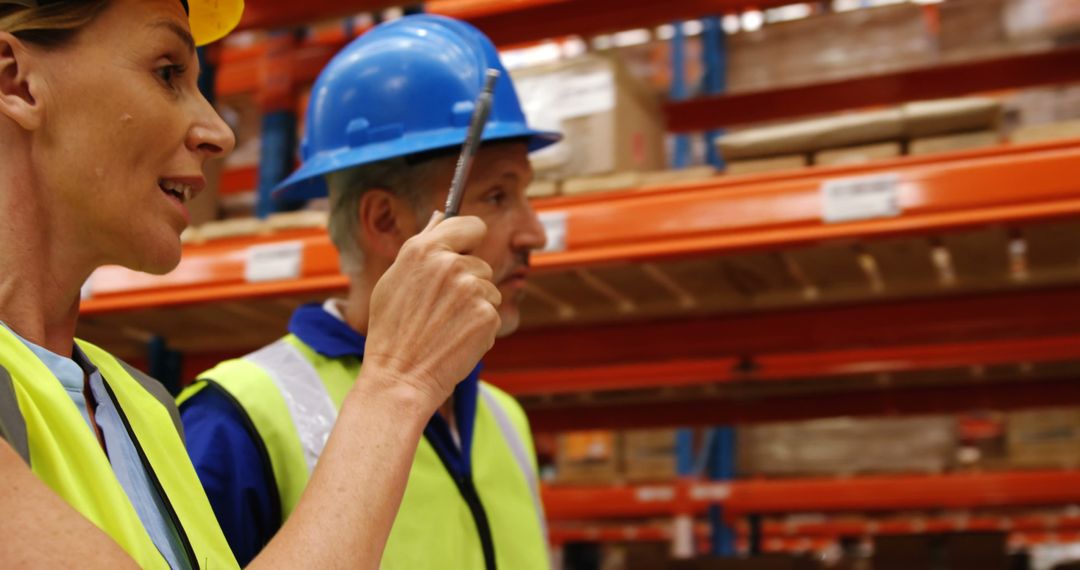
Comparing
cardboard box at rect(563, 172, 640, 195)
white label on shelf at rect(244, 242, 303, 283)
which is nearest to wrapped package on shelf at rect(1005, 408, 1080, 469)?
cardboard box at rect(563, 172, 640, 195)

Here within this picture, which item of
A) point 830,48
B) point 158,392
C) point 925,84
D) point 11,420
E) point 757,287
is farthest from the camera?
point 830,48

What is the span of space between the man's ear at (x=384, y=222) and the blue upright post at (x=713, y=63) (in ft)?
9.08

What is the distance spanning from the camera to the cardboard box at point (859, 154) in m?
2.53

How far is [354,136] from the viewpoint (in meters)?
2.16

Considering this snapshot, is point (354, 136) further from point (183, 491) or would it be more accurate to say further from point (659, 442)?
point (659, 442)

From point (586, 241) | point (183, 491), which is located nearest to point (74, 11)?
point (183, 491)

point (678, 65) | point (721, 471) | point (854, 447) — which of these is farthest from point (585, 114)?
point (678, 65)

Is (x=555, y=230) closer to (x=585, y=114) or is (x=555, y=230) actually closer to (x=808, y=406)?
(x=585, y=114)

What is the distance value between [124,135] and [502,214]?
929mm

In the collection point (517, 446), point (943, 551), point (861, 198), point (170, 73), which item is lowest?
point (943, 551)

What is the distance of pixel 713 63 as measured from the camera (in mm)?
5691

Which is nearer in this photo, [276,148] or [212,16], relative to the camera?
[212,16]

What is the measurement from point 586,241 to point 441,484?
84cm

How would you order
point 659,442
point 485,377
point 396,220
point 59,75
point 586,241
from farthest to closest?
point 659,442 → point 485,377 → point 586,241 → point 396,220 → point 59,75
